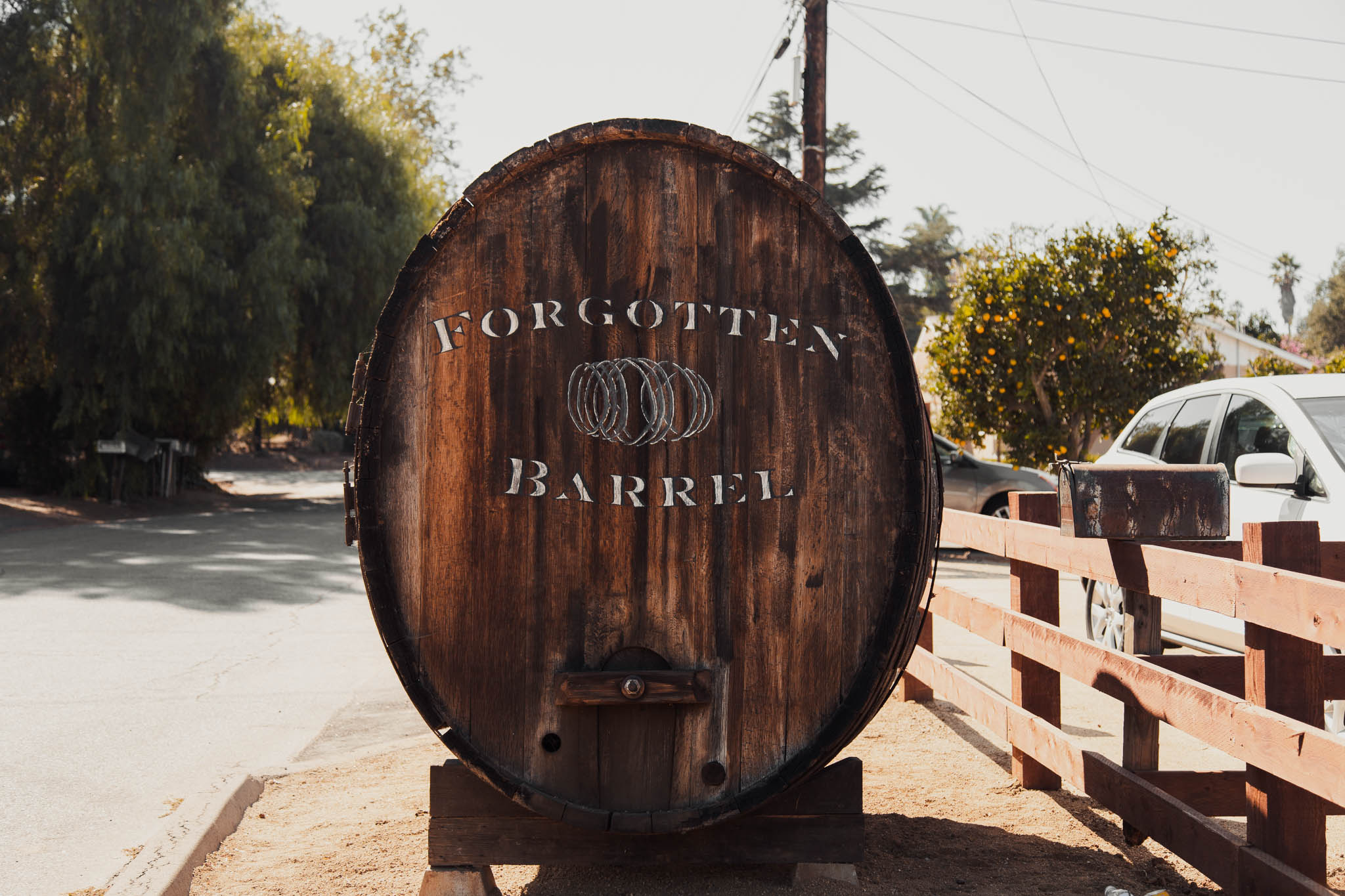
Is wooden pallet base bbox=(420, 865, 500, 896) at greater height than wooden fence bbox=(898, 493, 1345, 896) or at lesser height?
lesser

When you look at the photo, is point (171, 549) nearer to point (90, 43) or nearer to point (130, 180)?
point (130, 180)

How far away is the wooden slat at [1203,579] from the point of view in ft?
9.42

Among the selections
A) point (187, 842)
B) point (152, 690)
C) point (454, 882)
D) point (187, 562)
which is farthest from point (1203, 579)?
point (187, 562)

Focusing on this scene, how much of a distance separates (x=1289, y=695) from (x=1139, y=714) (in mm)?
852

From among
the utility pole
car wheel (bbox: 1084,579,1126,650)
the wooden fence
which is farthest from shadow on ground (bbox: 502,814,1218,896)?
the utility pole

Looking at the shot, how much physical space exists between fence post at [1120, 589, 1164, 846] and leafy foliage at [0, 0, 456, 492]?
64.5 ft

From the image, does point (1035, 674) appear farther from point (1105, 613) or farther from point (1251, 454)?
point (1105, 613)

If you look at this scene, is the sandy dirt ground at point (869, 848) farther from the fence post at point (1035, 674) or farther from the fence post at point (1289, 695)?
the fence post at point (1289, 695)

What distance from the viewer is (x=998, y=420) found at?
17.8 metres

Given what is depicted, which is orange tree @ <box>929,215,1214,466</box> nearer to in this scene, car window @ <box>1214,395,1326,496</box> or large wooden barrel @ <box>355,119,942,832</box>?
car window @ <box>1214,395,1326,496</box>

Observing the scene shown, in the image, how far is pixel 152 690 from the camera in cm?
698

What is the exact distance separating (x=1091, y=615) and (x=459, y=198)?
5447 mm

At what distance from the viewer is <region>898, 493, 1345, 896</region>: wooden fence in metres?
3.02

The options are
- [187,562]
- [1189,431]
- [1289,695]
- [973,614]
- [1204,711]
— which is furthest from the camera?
[187,562]
